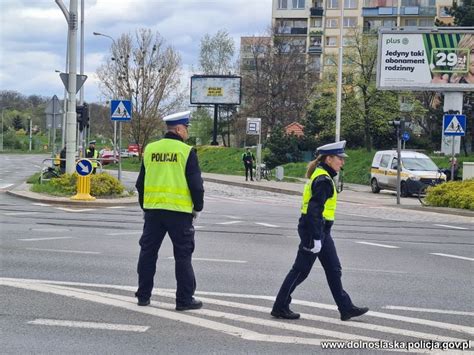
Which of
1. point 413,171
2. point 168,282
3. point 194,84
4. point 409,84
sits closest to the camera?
point 168,282

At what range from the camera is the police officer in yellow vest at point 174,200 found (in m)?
6.31

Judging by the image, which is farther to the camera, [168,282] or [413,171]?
[413,171]

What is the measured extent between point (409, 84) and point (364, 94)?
12672 millimetres

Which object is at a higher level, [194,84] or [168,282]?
[194,84]

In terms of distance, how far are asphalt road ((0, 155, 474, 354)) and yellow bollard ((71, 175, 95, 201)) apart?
14.0ft

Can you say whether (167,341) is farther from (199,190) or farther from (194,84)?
(194,84)

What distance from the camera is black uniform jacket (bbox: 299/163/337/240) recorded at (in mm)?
6039

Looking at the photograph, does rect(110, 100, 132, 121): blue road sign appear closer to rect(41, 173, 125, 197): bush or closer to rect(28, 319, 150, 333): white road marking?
rect(41, 173, 125, 197): bush

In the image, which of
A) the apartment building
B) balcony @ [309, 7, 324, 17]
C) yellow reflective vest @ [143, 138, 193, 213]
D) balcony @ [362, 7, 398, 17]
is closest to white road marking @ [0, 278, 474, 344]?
yellow reflective vest @ [143, 138, 193, 213]

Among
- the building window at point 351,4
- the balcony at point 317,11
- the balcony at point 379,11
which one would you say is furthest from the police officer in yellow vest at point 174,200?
the balcony at point 317,11

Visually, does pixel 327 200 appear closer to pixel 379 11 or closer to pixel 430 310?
pixel 430 310

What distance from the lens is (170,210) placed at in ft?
20.7

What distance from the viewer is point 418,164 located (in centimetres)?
2794

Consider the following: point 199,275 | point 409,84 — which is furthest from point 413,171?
point 199,275
